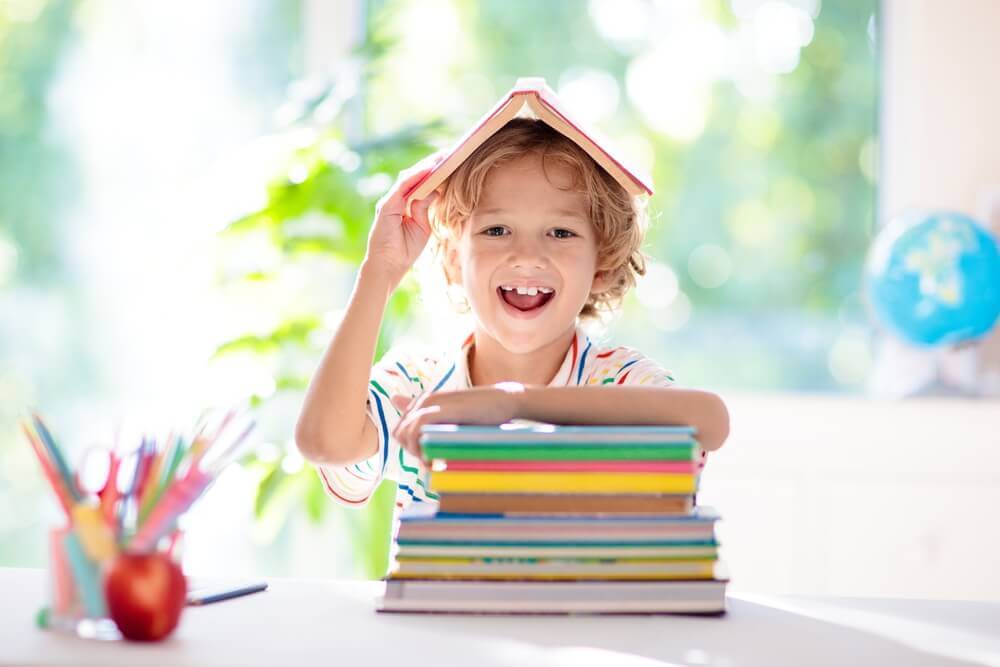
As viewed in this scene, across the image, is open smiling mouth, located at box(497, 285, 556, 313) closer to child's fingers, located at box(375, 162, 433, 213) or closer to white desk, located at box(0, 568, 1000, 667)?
child's fingers, located at box(375, 162, 433, 213)

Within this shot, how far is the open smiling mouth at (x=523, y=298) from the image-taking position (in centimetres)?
141

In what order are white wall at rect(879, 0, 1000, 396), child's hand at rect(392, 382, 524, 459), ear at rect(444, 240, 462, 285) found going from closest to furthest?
1. child's hand at rect(392, 382, 524, 459)
2. ear at rect(444, 240, 462, 285)
3. white wall at rect(879, 0, 1000, 396)

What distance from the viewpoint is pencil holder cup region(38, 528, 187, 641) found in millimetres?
788

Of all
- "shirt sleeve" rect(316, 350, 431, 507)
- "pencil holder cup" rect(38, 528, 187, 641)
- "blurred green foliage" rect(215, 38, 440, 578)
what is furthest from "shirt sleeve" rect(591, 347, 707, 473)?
"blurred green foliage" rect(215, 38, 440, 578)

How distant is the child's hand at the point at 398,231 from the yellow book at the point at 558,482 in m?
0.47

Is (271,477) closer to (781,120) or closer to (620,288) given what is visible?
(620,288)

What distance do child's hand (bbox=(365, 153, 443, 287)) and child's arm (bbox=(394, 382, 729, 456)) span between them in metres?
0.33

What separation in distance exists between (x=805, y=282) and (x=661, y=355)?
1.41ft

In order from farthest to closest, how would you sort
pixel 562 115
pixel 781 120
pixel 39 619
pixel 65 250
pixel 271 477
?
pixel 65 250 < pixel 781 120 < pixel 271 477 < pixel 562 115 < pixel 39 619

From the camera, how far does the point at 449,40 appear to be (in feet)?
10.3

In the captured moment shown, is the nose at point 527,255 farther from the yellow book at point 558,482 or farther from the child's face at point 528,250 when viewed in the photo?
the yellow book at point 558,482

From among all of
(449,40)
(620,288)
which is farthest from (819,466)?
(449,40)

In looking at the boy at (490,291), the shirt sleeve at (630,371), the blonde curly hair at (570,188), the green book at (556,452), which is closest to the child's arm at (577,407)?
the green book at (556,452)

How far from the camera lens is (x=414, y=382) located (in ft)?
4.80
